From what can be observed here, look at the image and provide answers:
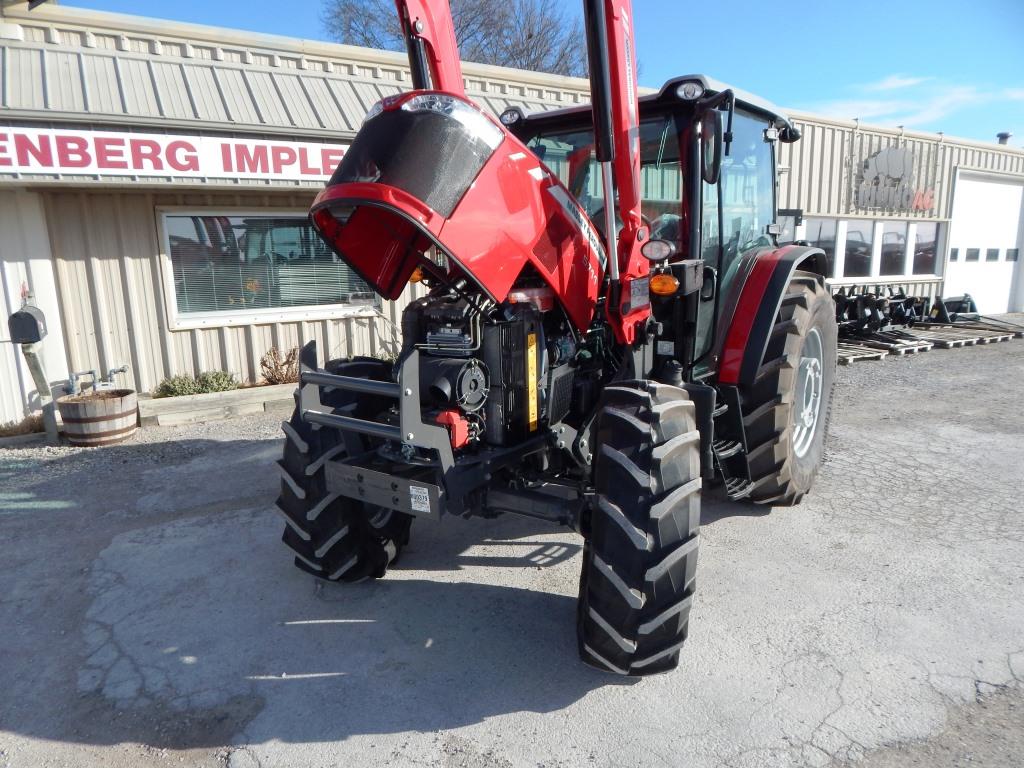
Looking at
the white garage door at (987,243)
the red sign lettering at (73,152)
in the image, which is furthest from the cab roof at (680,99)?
the white garage door at (987,243)

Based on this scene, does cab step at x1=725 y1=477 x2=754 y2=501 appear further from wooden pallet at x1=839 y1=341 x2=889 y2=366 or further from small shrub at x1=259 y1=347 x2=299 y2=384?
wooden pallet at x1=839 y1=341 x2=889 y2=366

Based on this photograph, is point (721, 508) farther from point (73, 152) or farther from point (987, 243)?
point (987, 243)

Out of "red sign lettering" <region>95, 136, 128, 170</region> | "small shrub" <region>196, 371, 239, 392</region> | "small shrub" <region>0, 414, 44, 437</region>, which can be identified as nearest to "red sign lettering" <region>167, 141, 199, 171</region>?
"red sign lettering" <region>95, 136, 128, 170</region>

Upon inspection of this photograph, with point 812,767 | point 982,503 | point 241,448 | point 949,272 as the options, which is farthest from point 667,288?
point 949,272

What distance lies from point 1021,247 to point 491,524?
18.1 metres

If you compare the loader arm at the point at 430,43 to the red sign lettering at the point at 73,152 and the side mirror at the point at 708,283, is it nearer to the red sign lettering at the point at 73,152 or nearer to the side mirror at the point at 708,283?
the side mirror at the point at 708,283

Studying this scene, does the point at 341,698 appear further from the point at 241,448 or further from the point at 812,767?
the point at 241,448

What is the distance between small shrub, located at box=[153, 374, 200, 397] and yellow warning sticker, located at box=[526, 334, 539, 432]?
5.20 m

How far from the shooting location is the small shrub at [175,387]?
6895mm

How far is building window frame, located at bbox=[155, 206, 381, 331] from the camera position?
6848 millimetres

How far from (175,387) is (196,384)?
0.20 metres

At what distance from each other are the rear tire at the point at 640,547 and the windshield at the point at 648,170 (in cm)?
132

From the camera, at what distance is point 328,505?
324 centimetres

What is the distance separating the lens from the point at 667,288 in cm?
303
